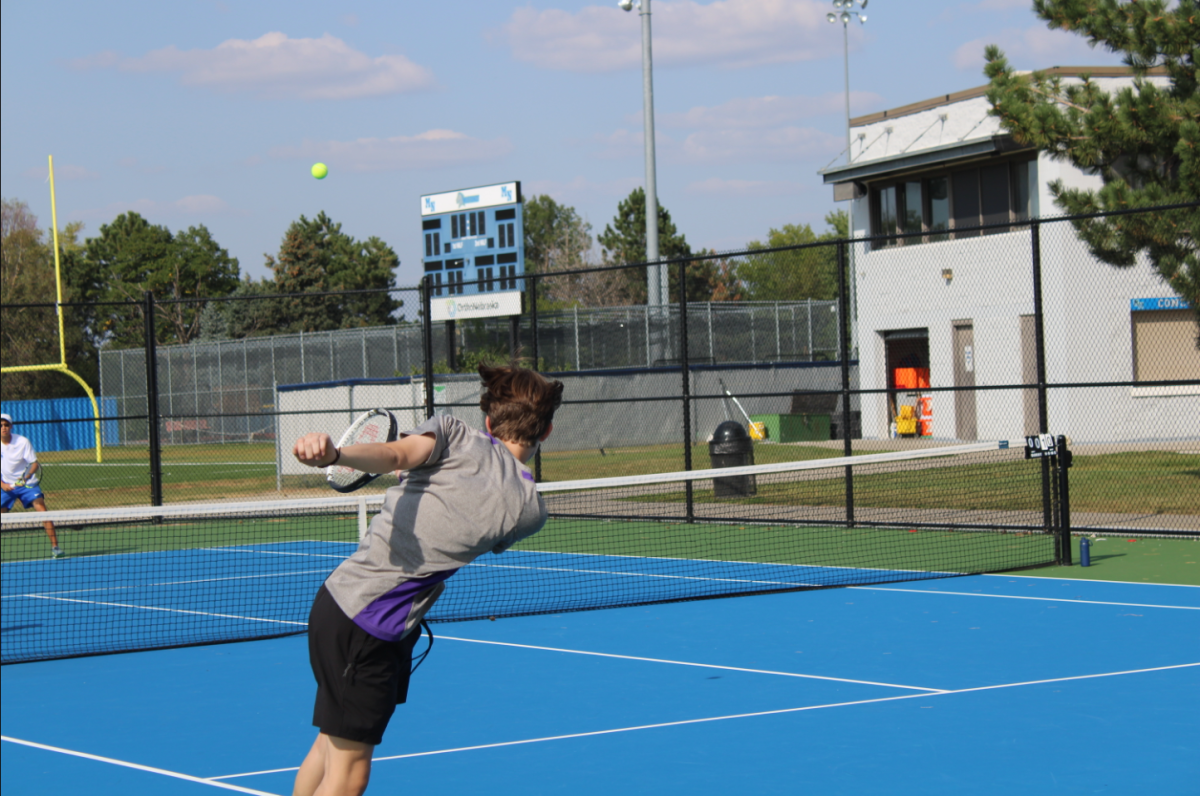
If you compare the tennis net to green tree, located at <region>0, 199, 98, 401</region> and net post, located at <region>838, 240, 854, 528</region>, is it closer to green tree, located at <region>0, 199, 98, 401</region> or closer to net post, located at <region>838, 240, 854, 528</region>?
net post, located at <region>838, 240, 854, 528</region>

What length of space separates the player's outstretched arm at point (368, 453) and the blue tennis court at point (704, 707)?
2.27 metres

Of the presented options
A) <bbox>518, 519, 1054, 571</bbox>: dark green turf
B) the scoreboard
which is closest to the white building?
the scoreboard

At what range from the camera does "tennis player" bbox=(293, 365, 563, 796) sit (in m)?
3.84

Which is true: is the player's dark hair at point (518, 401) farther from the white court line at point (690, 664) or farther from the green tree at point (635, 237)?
the green tree at point (635, 237)

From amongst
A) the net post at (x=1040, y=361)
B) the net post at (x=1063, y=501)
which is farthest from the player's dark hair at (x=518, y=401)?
the net post at (x=1040, y=361)

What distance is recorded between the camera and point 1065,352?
87.2 feet

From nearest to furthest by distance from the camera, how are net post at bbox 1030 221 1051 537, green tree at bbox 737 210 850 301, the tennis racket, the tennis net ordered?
the tennis racket, the tennis net, net post at bbox 1030 221 1051 537, green tree at bbox 737 210 850 301

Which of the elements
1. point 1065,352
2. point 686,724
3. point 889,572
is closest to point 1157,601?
point 889,572

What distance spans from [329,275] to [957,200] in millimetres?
53266

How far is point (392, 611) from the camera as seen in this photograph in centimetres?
388

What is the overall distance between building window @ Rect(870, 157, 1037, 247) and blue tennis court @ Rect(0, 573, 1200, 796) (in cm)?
1879

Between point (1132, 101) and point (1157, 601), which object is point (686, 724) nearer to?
point (1157, 601)

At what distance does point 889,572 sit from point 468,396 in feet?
50.4

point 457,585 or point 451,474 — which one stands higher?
point 451,474
